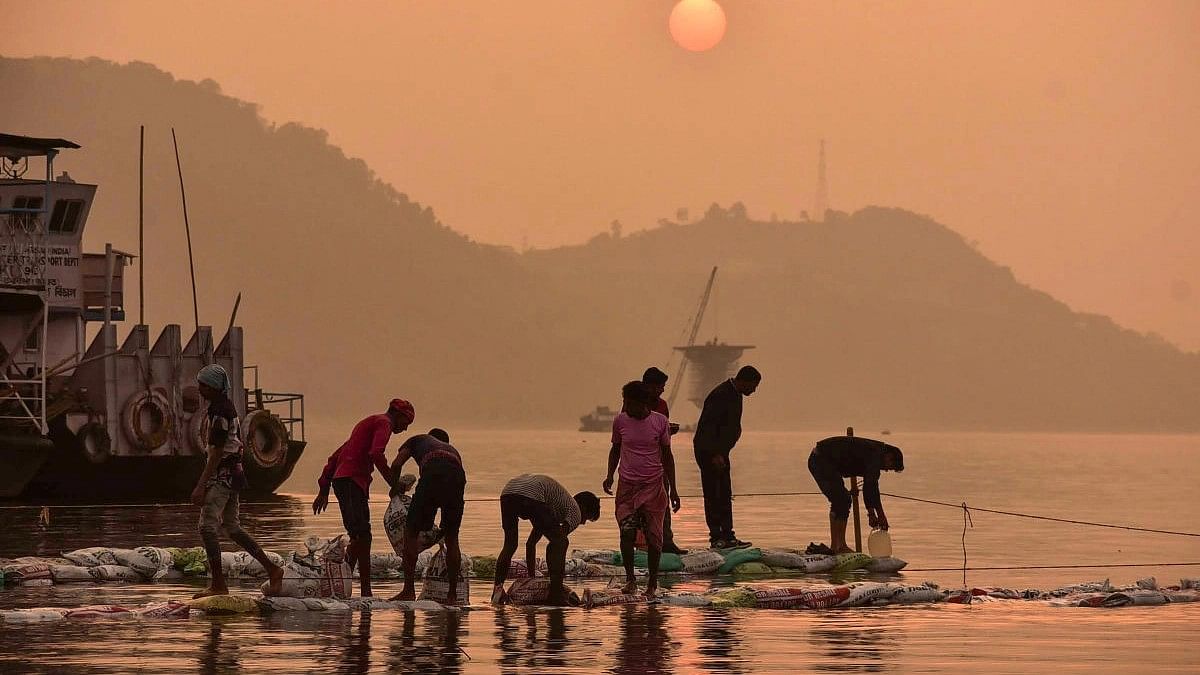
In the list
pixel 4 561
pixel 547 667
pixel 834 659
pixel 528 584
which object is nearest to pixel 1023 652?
pixel 834 659

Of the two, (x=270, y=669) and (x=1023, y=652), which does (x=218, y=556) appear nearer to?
(x=270, y=669)

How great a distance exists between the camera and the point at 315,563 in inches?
757

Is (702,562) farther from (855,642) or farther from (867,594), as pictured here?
(855,642)

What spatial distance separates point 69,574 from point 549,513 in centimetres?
614

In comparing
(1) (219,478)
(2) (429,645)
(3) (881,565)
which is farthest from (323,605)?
(3) (881,565)

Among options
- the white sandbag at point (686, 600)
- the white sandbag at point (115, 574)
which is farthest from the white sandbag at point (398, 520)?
the white sandbag at point (115, 574)

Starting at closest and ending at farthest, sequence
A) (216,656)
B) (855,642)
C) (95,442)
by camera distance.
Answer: (216,656) < (855,642) < (95,442)

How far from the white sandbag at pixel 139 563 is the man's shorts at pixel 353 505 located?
4162 mm

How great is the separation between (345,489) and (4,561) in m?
5.86

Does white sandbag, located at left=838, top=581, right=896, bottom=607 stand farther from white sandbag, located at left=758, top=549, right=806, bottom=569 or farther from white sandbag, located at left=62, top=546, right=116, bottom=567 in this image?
white sandbag, located at left=62, top=546, right=116, bottom=567

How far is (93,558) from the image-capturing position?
72.9ft

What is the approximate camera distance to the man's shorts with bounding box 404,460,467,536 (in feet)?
59.6

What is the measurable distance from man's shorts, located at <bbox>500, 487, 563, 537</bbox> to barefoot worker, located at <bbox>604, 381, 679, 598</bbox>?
1.35 meters

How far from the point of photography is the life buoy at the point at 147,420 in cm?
5216
